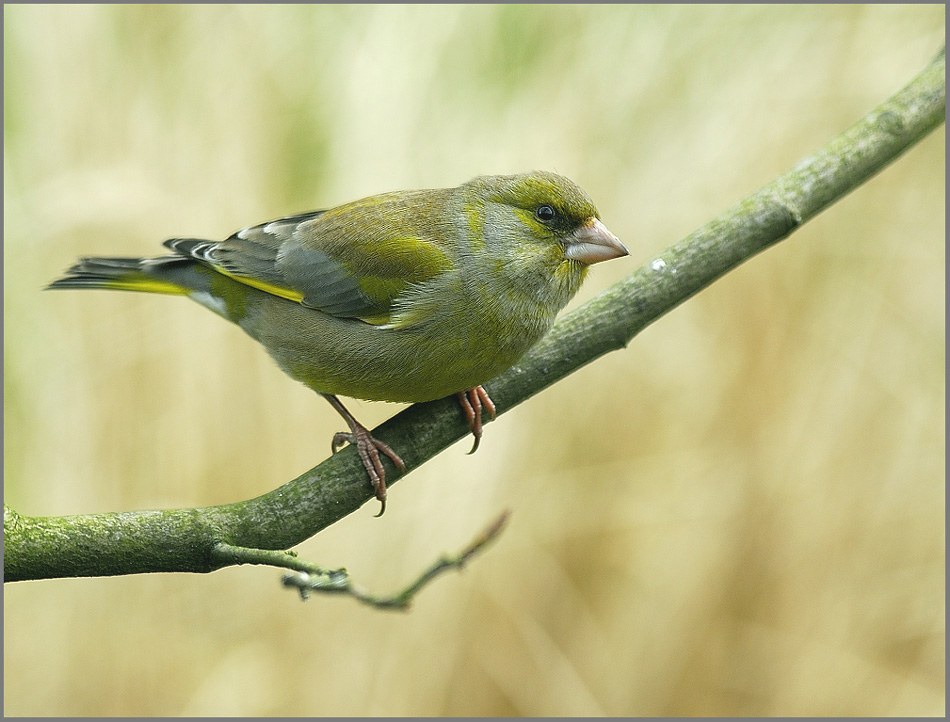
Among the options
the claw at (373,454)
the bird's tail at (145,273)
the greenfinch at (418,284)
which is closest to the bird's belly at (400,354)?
the greenfinch at (418,284)

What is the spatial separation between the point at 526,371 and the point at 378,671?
219 centimetres

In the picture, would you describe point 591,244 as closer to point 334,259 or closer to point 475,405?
point 475,405

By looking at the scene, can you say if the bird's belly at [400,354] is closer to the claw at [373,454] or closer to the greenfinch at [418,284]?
the greenfinch at [418,284]

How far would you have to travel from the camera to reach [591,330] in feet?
8.31

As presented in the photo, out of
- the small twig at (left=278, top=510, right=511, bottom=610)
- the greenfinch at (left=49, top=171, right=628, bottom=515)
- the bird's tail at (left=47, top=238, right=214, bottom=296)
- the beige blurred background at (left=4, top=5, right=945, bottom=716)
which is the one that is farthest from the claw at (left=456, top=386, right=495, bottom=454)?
the beige blurred background at (left=4, top=5, right=945, bottom=716)

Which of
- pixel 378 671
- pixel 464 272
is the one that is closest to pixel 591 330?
pixel 464 272

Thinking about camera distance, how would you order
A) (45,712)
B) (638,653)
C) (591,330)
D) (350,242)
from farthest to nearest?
1. (638,653)
2. (45,712)
3. (350,242)
4. (591,330)

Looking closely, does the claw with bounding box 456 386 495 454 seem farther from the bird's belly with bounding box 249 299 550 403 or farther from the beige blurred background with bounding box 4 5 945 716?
the beige blurred background with bounding box 4 5 945 716

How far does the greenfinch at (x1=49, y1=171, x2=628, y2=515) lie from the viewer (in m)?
2.55

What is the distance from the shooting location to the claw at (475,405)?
2.58 metres

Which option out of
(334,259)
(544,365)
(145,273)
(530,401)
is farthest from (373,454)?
(530,401)

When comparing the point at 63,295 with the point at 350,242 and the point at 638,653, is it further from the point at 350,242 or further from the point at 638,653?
the point at 638,653

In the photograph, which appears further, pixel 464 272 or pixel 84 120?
pixel 84 120

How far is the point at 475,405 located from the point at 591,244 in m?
0.56
